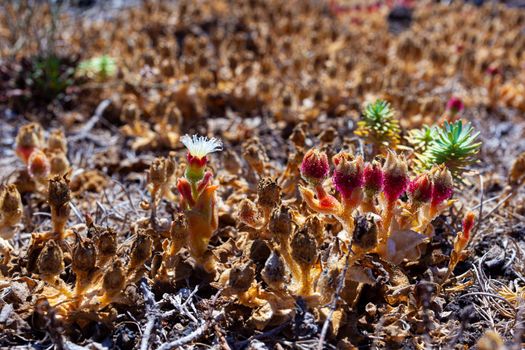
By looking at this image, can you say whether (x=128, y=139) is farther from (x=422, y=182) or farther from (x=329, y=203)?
(x=422, y=182)

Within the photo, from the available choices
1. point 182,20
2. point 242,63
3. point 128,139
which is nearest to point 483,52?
point 242,63

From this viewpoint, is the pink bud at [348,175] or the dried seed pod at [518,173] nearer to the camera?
the pink bud at [348,175]

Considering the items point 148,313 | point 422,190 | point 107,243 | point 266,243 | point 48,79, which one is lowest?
point 148,313

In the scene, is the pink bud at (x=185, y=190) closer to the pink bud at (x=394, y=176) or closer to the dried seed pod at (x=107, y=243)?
the dried seed pod at (x=107, y=243)

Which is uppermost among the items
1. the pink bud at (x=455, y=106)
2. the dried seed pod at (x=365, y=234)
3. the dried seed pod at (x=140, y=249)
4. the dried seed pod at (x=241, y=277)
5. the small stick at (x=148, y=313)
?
the pink bud at (x=455, y=106)

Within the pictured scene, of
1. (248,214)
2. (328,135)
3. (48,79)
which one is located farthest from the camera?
(48,79)

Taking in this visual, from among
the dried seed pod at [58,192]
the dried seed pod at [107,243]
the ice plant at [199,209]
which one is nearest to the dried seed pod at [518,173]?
the ice plant at [199,209]

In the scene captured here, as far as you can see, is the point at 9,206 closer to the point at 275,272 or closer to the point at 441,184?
the point at 275,272

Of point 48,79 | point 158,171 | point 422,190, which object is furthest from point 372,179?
point 48,79
